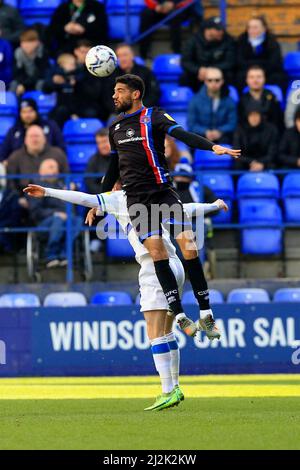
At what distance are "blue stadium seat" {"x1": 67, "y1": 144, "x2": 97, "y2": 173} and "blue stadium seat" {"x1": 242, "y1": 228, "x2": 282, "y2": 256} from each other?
8.88 ft

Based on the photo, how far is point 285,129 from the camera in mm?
18125

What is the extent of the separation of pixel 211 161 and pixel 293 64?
279 cm

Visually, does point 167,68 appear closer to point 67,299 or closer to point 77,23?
point 77,23

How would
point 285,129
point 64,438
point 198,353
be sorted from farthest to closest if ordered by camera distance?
point 285,129, point 198,353, point 64,438

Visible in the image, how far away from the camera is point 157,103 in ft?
62.5

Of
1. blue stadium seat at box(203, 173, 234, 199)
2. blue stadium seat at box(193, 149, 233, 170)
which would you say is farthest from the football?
blue stadium seat at box(193, 149, 233, 170)

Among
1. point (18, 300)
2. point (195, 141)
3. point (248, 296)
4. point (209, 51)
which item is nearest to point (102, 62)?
point (195, 141)

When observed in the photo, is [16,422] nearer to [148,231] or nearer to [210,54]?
[148,231]

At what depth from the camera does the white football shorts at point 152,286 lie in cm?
1045

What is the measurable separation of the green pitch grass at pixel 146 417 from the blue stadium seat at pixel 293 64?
7.28m

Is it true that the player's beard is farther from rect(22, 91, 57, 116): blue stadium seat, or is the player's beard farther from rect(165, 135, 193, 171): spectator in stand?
rect(22, 91, 57, 116): blue stadium seat

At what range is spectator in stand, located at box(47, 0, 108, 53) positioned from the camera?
19.9 m

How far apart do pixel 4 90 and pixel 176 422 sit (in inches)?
424

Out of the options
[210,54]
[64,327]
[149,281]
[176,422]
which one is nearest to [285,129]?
[210,54]
